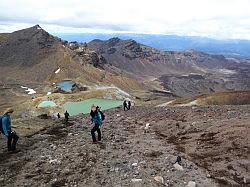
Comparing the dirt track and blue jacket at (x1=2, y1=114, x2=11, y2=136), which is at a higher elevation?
blue jacket at (x1=2, y1=114, x2=11, y2=136)

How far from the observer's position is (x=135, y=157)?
990 inches

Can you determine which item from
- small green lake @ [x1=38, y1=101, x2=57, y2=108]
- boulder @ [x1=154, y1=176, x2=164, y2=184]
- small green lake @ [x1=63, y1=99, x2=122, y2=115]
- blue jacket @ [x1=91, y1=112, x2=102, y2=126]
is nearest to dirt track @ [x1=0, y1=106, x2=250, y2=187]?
boulder @ [x1=154, y1=176, x2=164, y2=184]

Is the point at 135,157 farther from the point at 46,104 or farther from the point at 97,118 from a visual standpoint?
the point at 46,104

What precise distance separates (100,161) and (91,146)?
453cm

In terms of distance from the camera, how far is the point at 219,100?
74.6 meters

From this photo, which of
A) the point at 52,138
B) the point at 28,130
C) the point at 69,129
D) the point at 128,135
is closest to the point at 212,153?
the point at 128,135

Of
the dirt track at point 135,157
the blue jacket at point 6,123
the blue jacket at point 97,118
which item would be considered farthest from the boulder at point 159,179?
the blue jacket at point 6,123

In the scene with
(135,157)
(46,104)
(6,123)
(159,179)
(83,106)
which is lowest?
(46,104)

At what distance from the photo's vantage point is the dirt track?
827 inches

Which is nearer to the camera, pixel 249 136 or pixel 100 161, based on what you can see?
pixel 100 161

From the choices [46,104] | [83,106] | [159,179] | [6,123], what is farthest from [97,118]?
[46,104]

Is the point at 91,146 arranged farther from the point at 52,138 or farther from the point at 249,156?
the point at 249,156

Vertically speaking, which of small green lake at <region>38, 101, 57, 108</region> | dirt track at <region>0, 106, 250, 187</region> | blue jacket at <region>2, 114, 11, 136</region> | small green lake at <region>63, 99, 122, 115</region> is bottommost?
small green lake at <region>38, 101, 57, 108</region>

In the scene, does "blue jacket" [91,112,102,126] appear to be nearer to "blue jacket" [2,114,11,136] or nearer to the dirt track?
the dirt track
